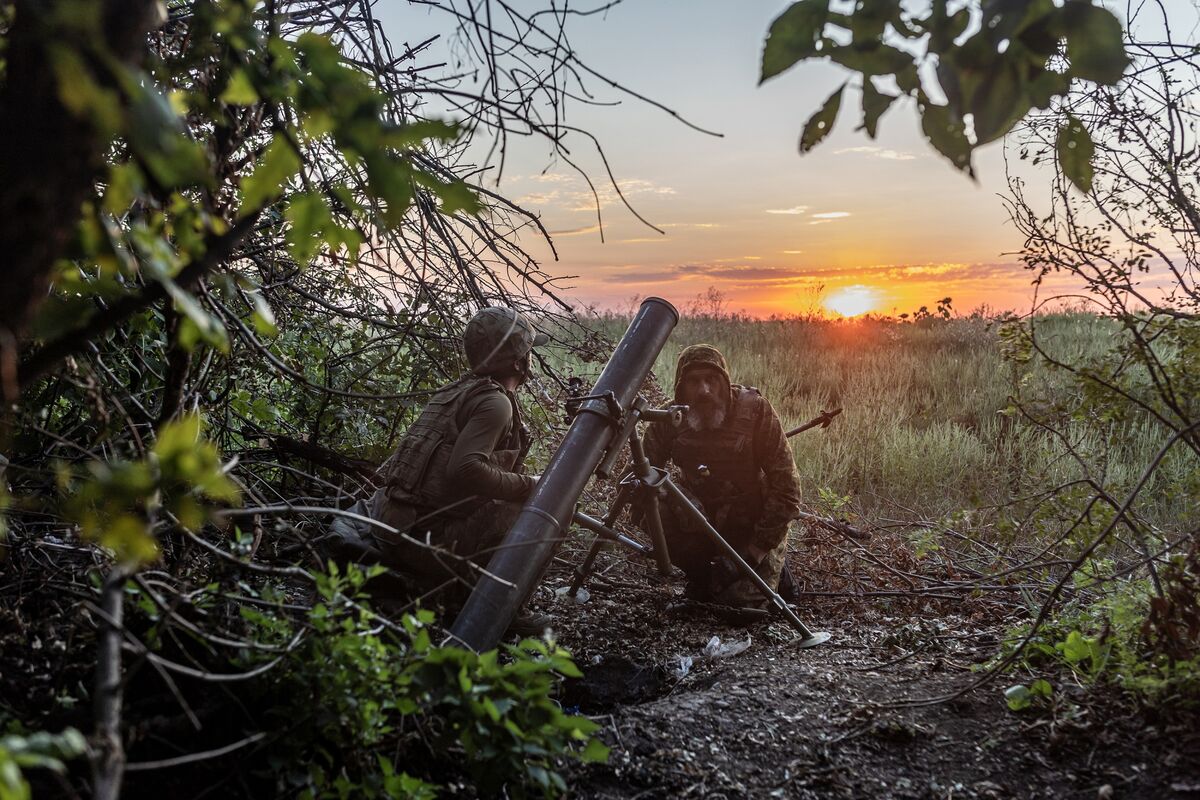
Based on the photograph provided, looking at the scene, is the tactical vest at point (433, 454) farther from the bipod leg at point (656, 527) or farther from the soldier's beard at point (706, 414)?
the soldier's beard at point (706, 414)

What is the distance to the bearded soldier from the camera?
4535mm

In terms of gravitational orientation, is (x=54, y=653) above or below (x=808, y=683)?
above

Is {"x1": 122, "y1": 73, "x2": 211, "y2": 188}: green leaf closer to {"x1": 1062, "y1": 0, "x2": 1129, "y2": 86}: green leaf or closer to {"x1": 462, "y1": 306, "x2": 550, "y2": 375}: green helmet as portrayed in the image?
{"x1": 1062, "y1": 0, "x2": 1129, "y2": 86}: green leaf

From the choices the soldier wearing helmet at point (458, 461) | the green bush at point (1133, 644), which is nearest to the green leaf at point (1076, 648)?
the green bush at point (1133, 644)

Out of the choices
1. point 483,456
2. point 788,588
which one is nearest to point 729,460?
point 788,588

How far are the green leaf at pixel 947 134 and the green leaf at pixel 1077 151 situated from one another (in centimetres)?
23

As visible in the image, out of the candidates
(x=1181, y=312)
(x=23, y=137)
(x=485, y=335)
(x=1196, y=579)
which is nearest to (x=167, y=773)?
(x=23, y=137)

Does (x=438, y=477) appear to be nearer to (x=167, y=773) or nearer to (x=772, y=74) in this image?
(x=167, y=773)

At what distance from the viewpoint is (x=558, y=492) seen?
10.3 ft

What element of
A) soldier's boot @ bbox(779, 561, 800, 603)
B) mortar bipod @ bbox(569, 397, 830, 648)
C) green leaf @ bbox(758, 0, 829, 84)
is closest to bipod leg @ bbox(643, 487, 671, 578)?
mortar bipod @ bbox(569, 397, 830, 648)

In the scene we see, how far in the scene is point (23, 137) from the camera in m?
1.08

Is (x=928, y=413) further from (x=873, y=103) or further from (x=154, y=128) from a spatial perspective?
(x=154, y=128)

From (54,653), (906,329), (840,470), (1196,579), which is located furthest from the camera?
(906,329)

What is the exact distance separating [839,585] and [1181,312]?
2541 mm
